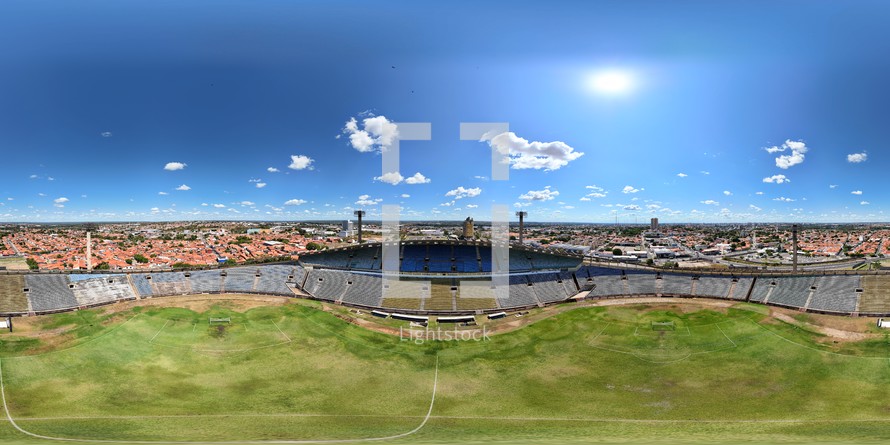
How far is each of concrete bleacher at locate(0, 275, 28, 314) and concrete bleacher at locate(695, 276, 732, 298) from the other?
251ft

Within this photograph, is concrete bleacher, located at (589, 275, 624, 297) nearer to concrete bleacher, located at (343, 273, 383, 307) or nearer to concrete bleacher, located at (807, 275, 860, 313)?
concrete bleacher, located at (807, 275, 860, 313)

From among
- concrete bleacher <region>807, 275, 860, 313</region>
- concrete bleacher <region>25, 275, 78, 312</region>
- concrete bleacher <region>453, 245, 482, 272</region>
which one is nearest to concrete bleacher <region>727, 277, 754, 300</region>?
concrete bleacher <region>807, 275, 860, 313</region>

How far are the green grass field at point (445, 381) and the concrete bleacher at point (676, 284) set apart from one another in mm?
7987

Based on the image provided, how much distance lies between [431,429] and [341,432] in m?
5.43

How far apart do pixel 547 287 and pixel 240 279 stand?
139 feet

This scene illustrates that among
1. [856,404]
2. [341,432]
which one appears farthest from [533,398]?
[856,404]

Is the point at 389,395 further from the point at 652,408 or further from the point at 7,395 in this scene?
the point at 7,395

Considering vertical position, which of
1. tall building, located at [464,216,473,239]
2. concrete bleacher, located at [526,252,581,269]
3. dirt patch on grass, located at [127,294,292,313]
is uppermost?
tall building, located at [464,216,473,239]

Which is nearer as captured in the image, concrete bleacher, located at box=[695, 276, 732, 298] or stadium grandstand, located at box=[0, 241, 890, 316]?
stadium grandstand, located at box=[0, 241, 890, 316]

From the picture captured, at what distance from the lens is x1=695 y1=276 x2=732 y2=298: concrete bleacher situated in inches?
1885

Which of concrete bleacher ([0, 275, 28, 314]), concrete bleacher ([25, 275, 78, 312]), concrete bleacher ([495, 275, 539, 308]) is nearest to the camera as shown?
concrete bleacher ([0, 275, 28, 314])

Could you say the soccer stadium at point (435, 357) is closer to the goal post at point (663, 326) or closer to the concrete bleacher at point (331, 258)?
the goal post at point (663, 326)

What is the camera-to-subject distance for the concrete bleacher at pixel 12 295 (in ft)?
130

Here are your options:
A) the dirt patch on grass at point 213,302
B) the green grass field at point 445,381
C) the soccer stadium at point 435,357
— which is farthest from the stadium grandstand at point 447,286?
the green grass field at point 445,381
